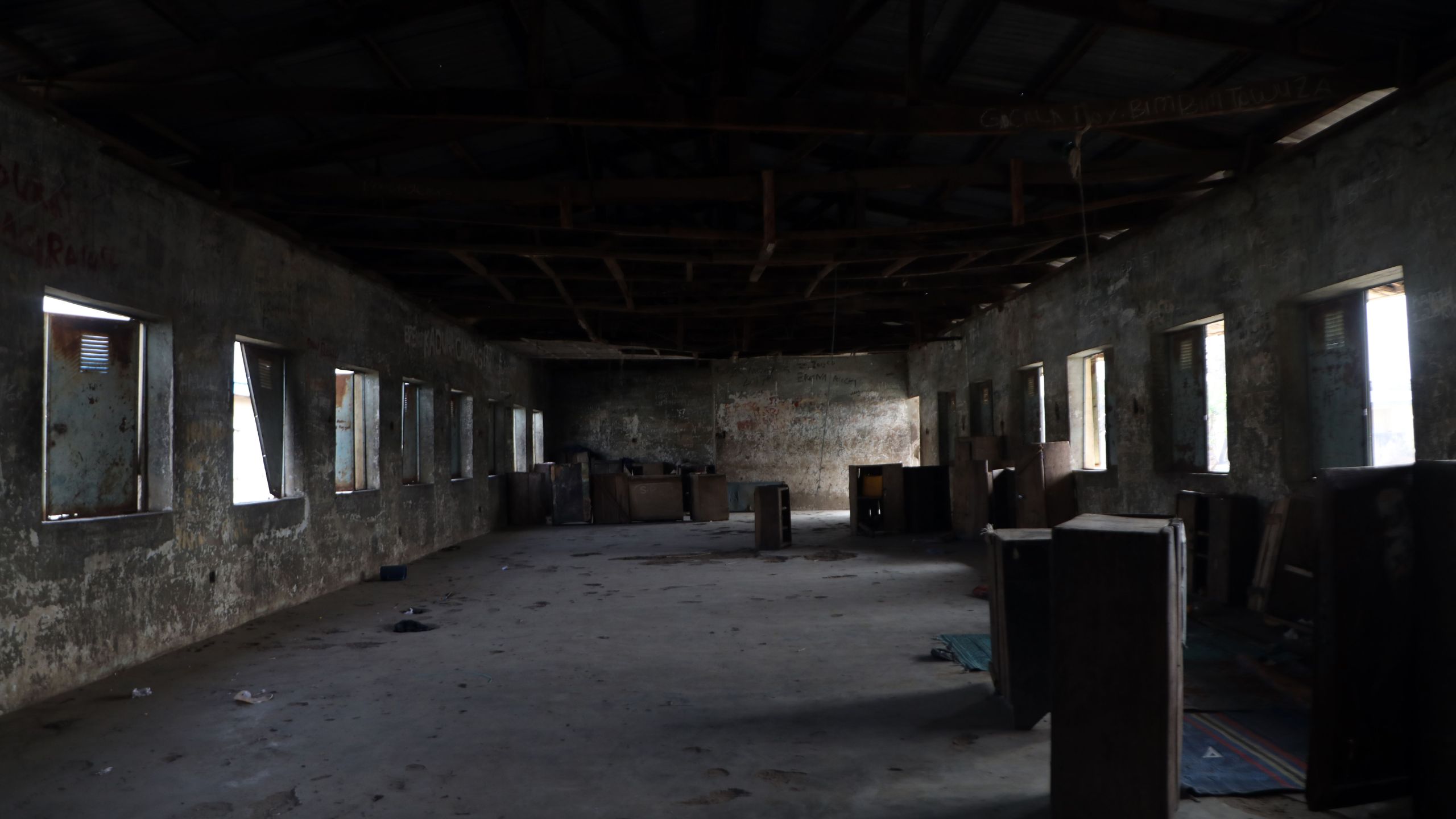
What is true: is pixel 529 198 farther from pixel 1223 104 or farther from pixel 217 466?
pixel 1223 104

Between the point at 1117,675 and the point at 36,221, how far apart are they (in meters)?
5.92

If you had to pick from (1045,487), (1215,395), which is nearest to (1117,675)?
(1215,395)

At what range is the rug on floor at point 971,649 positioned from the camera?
5.24 meters

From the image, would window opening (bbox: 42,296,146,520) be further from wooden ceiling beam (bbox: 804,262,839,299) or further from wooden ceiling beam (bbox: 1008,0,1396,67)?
wooden ceiling beam (bbox: 804,262,839,299)

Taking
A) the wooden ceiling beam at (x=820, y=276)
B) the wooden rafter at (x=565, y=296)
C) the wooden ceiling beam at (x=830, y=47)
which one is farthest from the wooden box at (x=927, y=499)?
the wooden ceiling beam at (x=830, y=47)

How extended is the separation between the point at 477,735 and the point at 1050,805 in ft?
8.39

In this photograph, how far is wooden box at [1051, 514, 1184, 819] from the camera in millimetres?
2957

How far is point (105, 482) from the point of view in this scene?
580cm

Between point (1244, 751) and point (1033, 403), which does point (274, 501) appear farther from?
point (1033, 403)

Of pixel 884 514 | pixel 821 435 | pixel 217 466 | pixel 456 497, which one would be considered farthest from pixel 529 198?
pixel 821 435

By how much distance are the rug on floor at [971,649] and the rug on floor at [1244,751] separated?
3.62 feet

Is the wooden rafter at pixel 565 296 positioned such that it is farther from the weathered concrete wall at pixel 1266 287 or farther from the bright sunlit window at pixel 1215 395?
the bright sunlit window at pixel 1215 395

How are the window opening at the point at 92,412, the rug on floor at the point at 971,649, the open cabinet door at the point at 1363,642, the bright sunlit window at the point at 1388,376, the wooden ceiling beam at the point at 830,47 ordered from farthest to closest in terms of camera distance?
the bright sunlit window at the point at 1388,376, the wooden ceiling beam at the point at 830,47, the window opening at the point at 92,412, the rug on floor at the point at 971,649, the open cabinet door at the point at 1363,642

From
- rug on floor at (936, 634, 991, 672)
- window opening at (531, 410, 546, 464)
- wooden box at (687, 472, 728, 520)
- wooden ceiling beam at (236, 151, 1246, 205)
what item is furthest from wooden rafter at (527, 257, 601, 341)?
rug on floor at (936, 634, 991, 672)
